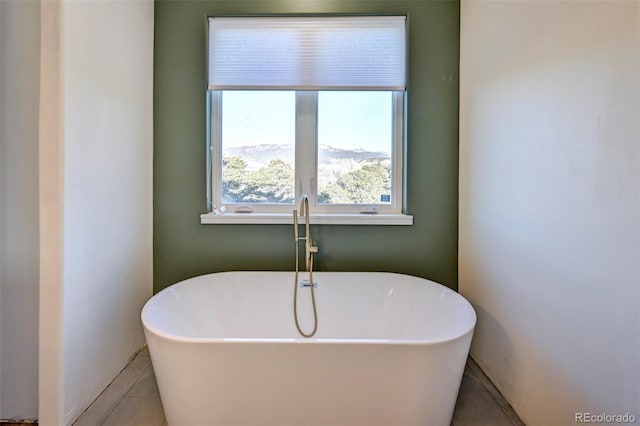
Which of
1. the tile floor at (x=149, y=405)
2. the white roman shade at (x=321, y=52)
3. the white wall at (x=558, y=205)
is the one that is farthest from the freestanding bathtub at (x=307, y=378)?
the white roman shade at (x=321, y=52)

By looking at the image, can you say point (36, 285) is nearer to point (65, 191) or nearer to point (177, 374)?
point (65, 191)

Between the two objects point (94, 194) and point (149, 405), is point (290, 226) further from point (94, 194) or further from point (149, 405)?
point (149, 405)

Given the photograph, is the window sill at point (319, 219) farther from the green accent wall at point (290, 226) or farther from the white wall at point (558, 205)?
the white wall at point (558, 205)

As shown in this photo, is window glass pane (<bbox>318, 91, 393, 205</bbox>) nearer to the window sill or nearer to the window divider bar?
the window divider bar

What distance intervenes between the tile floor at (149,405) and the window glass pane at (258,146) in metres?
1.11

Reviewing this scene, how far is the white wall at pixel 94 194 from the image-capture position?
44.6 inches

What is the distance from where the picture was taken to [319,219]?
180 centimetres

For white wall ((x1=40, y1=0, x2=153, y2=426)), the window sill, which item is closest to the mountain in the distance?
the window sill

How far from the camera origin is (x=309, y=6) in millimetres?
1795

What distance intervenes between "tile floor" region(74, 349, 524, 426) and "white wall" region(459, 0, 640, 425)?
7cm

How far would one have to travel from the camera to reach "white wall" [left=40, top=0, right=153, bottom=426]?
1.13 metres

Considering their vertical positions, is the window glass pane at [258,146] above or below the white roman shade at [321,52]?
below

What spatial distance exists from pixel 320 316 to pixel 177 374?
Result: 2.70ft

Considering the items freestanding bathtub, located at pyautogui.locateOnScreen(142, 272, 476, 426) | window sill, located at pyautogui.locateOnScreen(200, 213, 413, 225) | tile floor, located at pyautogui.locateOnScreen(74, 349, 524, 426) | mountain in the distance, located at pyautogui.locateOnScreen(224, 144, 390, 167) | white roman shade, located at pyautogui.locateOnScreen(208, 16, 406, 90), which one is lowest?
tile floor, located at pyautogui.locateOnScreen(74, 349, 524, 426)
